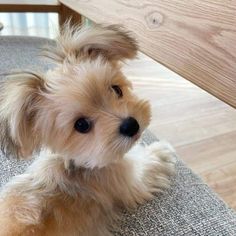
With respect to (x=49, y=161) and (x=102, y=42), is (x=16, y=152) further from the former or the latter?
(x=102, y=42)

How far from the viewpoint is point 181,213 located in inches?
27.3

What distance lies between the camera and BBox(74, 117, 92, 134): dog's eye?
25.2 inches

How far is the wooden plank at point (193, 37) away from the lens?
1.62 feet

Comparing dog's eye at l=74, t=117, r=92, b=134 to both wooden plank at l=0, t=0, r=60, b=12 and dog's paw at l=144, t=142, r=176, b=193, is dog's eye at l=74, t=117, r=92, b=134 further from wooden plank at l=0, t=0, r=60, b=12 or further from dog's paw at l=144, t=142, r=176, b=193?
wooden plank at l=0, t=0, r=60, b=12

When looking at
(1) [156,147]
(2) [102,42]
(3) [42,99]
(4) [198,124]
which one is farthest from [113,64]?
(4) [198,124]

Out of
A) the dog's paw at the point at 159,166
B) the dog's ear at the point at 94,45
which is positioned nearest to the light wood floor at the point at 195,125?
the dog's paw at the point at 159,166

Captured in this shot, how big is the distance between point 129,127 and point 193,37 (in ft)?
0.59

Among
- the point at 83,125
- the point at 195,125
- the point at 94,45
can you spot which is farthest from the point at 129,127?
the point at 195,125

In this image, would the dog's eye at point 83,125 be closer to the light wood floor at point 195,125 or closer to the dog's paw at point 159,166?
the dog's paw at point 159,166

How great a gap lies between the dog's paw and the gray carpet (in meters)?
0.02

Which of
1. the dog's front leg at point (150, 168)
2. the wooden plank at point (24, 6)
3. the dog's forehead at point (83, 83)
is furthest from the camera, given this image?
the wooden plank at point (24, 6)

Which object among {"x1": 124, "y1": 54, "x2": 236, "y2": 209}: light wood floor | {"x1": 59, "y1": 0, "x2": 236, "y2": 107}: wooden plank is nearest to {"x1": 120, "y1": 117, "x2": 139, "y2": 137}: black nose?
{"x1": 59, "y1": 0, "x2": 236, "y2": 107}: wooden plank

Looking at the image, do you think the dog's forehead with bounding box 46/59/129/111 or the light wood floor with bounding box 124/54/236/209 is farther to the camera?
the light wood floor with bounding box 124/54/236/209

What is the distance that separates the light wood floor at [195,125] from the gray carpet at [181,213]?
0.51m
